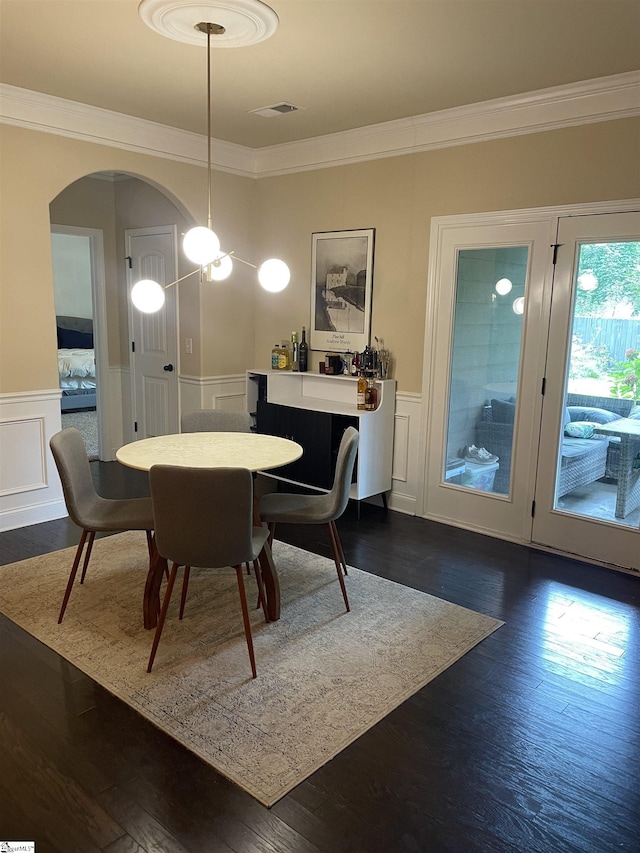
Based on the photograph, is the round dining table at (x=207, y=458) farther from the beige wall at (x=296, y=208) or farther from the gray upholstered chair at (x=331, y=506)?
the beige wall at (x=296, y=208)

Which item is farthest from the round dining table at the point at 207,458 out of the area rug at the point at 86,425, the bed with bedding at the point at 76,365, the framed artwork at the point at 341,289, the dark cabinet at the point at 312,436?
the bed with bedding at the point at 76,365

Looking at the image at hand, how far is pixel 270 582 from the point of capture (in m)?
3.10

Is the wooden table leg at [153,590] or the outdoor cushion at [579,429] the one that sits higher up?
the outdoor cushion at [579,429]

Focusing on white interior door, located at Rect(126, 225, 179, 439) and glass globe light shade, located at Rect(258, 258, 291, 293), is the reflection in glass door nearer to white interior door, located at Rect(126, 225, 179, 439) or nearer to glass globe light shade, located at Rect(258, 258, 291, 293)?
glass globe light shade, located at Rect(258, 258, 291, 293)

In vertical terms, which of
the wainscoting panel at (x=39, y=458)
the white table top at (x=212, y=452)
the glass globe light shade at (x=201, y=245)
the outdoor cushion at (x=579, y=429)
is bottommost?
the wainscoting panel at (x=39, y=458)

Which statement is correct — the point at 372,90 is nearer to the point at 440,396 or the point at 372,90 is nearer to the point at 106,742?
the point at 440,396

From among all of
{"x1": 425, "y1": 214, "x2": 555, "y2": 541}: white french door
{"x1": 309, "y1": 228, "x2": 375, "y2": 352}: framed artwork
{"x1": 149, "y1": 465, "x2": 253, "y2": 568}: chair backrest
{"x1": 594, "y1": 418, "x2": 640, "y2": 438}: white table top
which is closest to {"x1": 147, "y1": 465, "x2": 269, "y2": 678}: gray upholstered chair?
{"x1": 149, "y1": 465, "x2": 253, "y2": 568}: chair backrest

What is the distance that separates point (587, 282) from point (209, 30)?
8.01 feet

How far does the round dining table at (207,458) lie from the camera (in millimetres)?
2979

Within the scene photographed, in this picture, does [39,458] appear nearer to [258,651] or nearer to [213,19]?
[258,651]

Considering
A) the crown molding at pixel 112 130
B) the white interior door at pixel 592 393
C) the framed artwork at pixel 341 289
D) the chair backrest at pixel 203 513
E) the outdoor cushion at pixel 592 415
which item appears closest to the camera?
the chair backrest at pixel 203 513

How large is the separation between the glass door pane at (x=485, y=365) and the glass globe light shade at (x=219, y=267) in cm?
185

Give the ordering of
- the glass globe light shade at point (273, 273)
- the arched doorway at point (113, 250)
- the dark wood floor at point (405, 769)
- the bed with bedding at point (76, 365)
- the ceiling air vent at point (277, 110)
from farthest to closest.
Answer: the bed with bedding at point (76, 365) < the arched doorway at point (113, 250) < the ceiling air vent at point (277, 110) < the glass globe light shade at point (273, 273) < the dark wood floor at point (405, 769)

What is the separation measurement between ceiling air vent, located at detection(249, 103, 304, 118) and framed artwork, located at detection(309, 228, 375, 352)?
3.27ft
